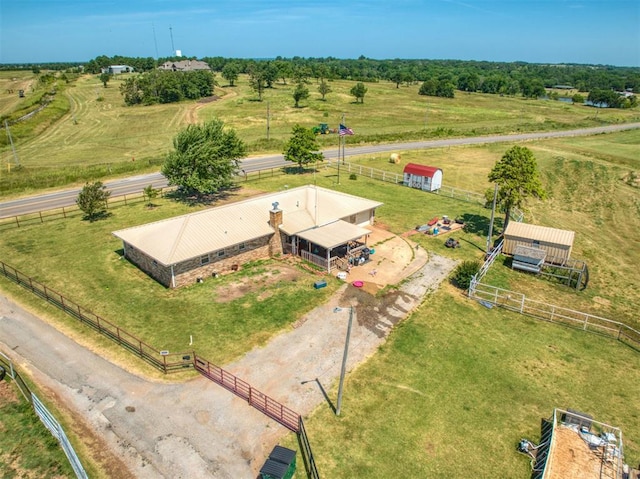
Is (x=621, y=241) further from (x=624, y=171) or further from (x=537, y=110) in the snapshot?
(x=537, y=110)

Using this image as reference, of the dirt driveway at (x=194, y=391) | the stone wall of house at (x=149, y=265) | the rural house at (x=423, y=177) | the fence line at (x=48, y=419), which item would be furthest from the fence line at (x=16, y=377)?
the rural house at (x=423, y=177)

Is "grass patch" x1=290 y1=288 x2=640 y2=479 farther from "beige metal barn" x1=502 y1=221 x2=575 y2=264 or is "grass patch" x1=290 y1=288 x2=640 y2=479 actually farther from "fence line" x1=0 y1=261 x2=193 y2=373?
"beige metal barn" x1=502 y1=221 x2=575 y2=264

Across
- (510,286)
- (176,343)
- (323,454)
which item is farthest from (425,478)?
(510,286)

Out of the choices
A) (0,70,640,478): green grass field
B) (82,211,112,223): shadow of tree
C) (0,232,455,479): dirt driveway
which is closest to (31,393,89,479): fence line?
(0,232,455,479): dirt driveway

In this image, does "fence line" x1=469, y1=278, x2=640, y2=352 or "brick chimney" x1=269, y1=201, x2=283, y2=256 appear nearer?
"fence line" x1=469, y1=278, x2=640, y2=352

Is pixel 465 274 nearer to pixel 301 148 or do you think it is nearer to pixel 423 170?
pixel 423 170

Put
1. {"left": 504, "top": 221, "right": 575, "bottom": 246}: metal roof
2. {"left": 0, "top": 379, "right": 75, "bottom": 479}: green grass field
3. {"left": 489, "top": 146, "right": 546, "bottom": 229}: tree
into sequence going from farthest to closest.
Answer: {"left": 489, "top": 146, "right": 546, "bottom": 229}: tree, {"left": 504, "top": 221, "right": 575, "bottom": 246}: metal roof, {"left": 0, "top": 379, "right": 75, "bottom": 479}: green grass field

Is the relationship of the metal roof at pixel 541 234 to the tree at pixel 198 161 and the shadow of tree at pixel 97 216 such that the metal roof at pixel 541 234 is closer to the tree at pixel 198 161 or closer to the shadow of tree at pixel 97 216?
the tree at pixel 198 161
